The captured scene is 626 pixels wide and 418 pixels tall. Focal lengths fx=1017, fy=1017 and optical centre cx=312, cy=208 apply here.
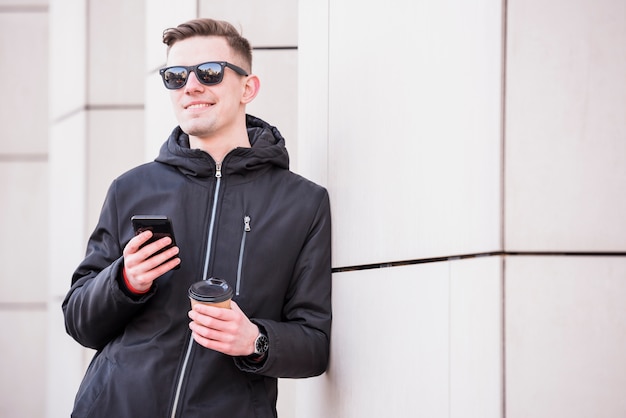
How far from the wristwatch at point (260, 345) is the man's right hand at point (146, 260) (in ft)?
1.22

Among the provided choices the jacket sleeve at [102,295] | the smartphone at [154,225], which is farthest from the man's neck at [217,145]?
the smartphone at [154,225]

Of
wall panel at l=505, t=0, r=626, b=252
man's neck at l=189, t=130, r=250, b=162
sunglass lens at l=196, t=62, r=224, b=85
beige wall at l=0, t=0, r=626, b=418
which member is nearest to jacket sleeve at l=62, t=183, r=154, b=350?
man's neck at l=189, t=130, r=250, b=162

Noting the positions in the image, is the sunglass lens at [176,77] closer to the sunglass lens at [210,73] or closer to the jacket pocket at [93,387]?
the sunglass lens at [210,73]

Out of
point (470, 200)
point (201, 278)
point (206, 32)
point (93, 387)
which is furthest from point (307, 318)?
point (470, 200)

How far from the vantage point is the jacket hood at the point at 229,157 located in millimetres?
3658

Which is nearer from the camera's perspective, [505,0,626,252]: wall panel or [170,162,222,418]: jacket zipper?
[505,0,626,252]: wall panel

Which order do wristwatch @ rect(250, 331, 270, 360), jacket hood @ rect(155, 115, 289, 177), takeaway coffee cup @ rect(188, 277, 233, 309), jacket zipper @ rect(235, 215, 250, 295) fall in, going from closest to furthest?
1. takeaway coffee cup @ rect(188, 277, 233, 309)
2. wristwatch @ rect(250, 331, 270, 360)
3. jacket zipper @ rect(235, 215, 250, 295)
4. jacket hood @ rect(155, 115, 289, 177)

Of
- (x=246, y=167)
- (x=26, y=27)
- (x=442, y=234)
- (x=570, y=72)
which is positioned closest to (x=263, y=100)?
(x=246, y=167)

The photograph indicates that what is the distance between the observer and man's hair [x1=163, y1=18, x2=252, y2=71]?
3.82 meters

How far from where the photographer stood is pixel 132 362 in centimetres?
347

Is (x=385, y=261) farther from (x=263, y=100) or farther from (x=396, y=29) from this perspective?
(x=263, y=100)

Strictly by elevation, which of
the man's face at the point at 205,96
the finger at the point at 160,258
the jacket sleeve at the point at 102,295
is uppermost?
the man's face at the point at 205,96

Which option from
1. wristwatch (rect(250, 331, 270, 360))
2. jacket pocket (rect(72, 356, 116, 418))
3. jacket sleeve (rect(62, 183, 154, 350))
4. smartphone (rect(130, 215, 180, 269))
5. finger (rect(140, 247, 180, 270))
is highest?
smartphone (rect(130, 215, 180, 269))

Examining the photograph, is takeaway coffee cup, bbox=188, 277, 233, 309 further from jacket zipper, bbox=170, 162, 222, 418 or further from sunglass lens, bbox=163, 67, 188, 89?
sunglass lens, bbox=163, 67, 188, 89
